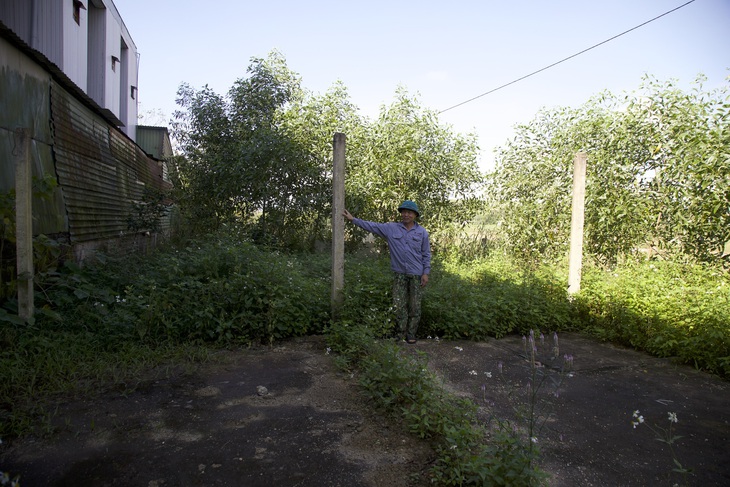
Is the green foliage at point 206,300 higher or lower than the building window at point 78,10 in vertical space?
lower

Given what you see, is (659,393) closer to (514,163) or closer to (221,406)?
(221,406)

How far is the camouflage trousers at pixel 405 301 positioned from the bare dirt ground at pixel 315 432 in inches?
39.6

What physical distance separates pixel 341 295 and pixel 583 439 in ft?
10.8

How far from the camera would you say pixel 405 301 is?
19.0ft

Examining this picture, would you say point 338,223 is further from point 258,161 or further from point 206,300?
point 258,161

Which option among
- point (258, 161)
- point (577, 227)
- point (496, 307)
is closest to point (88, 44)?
point (258, 161)

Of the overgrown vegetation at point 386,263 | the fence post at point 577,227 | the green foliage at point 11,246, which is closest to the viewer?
the overgrown vegetation at point 386,263

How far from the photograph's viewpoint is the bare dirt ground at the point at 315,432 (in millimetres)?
2742

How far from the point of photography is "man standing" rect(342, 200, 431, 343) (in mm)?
5719

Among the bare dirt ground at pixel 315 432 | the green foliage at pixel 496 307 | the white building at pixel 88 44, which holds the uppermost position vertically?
the white building at pixel 88 44

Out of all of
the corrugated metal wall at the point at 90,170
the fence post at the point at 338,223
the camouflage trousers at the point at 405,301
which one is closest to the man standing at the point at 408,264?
the camouflage trousers at the point at 405,301

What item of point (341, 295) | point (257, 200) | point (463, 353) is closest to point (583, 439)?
point (463, 353)

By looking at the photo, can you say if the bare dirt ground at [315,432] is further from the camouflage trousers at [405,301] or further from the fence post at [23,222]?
the fence post at [23,222]

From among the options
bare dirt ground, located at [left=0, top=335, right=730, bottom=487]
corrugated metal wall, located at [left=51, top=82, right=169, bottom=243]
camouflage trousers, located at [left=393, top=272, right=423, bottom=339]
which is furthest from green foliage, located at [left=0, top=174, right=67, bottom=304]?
camouflage trousers, located at [left=393, top=272, right=423, bottom=339]
